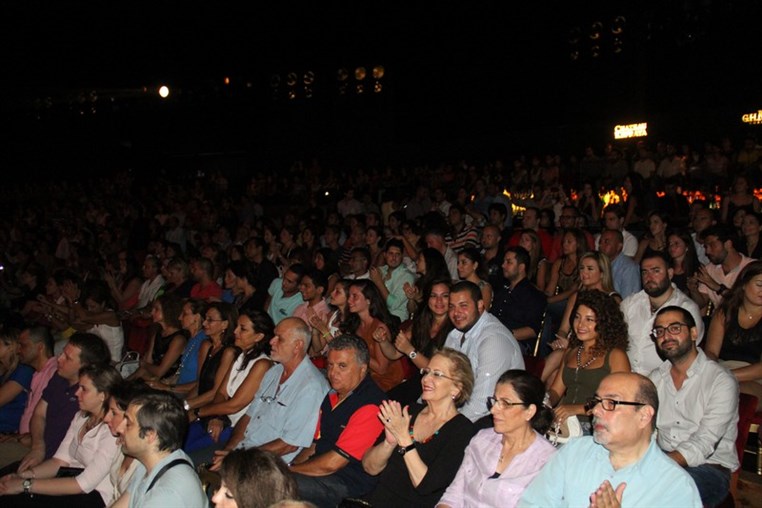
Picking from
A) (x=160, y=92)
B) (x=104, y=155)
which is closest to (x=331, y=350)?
(x=160, y=92)

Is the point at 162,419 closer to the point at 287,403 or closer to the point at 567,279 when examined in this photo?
the point at 287,403

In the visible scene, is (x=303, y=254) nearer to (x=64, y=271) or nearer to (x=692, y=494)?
(x=64, y=271)

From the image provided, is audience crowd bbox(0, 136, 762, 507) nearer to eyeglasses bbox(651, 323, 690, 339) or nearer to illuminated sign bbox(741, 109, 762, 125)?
eyeglasses bbox(651, 323, 690, 339)

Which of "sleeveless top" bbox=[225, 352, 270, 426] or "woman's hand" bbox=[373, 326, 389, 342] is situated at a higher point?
"woman's hand" bbox=[373, 326, 389, 342]

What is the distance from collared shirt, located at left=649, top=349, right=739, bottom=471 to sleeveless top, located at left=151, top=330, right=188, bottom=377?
3969 millimetres

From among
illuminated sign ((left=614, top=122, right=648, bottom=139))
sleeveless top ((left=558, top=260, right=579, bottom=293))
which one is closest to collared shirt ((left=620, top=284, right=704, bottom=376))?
sleeveless top ((left=558, top=260, right=579, bottom=293))

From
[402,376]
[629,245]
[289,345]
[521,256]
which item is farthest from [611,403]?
[629,245]

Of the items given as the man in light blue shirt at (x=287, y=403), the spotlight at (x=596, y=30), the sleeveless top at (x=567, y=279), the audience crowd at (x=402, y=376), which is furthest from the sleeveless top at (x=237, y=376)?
the spotlight at (x=596, y=30)

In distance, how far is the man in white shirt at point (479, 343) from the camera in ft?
15.4

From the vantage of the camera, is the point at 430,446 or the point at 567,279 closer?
the point at 430,446

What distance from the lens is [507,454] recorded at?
346 centimetres

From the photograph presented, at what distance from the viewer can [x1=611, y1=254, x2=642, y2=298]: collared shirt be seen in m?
7.23

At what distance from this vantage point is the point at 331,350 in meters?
4.39

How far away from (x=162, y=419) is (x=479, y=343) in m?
2.10
